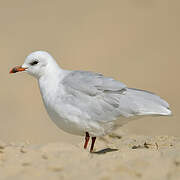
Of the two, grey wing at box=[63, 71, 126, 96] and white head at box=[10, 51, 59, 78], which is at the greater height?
white head at box=[10, 51, 59, 78]

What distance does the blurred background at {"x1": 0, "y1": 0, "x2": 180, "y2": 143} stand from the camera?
1430 centimetres

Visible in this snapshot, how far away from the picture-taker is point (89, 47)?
19.2m

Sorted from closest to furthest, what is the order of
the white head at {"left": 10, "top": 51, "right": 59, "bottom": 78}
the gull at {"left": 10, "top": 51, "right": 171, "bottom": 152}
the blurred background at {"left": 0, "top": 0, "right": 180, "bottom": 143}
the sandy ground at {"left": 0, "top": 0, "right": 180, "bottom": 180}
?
the gull at {"left": 10, "top": 51, "right": 171, "bottom": 152}
the white head at {"left": 10, "top": 51, "right": 59, "bottom": 78}
the sandy ground at {"left": 0, "top": 0, "right": 180, "bottom": 180}
the blurred background at {"left": 0, "top": 0, "right": 180, "bottom": 143}

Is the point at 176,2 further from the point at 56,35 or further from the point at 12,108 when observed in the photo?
the point at 12,108

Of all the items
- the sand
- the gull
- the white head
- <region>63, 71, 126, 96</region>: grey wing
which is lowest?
the sand

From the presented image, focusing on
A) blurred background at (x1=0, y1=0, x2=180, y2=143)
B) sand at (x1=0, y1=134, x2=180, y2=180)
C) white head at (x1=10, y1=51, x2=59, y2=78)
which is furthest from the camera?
blurred background at (x1=0, y1=0, x2=180, y2=143)

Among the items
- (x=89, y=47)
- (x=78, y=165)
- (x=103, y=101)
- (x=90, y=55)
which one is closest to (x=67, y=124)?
(x=103, y=101)

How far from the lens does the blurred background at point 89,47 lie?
14.3 meters

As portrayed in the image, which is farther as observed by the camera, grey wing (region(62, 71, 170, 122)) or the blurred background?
the blurred background

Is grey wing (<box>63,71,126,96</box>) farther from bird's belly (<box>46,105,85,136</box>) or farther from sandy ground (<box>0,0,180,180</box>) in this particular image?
sandy ground (<box>0,0,180,180</box>)

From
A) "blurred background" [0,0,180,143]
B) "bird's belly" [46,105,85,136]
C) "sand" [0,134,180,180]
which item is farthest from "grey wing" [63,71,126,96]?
"blurred background" [0,0,180,143]

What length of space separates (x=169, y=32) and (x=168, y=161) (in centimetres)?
1560

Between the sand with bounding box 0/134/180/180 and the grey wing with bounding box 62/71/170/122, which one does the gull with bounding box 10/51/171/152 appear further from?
the sand with bounding box 0/134/180/180

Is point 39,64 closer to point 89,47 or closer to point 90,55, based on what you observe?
point 90,55
